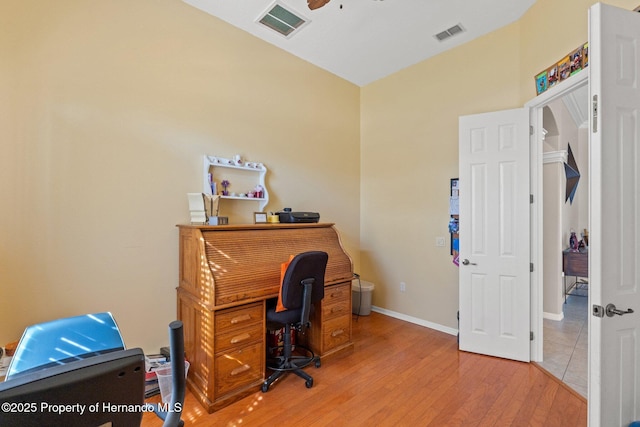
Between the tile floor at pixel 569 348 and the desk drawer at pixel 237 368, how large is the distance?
2.53m

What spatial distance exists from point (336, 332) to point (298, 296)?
0.85 metres

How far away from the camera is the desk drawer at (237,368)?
6.86ft

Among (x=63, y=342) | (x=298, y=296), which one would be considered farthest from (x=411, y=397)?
(x=63, y=342)

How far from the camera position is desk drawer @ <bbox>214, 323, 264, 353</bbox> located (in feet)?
6.87

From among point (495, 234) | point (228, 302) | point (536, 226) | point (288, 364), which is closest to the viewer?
point (228, 302)

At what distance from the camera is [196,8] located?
2740 millimetres

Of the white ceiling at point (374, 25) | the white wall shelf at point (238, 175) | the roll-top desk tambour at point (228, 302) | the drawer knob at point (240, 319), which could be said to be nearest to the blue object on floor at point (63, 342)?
the roll-top desk tambour at point (228, 302)

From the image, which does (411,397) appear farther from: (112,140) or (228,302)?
(112,140)

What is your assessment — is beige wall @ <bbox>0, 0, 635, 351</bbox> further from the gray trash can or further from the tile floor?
the tile floor

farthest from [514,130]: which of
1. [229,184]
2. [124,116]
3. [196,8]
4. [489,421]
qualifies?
[124,116]

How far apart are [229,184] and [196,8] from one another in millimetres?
1688

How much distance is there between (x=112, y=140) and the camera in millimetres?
2312

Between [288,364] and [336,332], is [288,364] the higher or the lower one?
the lower one

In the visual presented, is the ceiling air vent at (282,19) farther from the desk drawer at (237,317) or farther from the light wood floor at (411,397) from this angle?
the light wood floor at (411,397)
